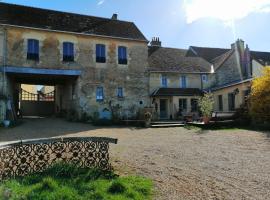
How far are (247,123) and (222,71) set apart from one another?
1334 cm

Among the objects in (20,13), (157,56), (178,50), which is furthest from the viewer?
(178,50)

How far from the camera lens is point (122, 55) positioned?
26.4 meters

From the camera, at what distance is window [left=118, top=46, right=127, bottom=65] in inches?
1034

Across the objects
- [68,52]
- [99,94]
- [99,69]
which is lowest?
[99,94]

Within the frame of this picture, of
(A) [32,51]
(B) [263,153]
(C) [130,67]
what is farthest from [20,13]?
(B) [263,153]

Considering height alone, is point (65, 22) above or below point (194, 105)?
above

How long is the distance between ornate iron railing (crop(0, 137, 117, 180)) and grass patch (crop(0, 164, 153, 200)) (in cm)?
31

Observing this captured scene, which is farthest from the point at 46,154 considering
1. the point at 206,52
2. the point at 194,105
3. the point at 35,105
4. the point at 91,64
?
the point at 206,52

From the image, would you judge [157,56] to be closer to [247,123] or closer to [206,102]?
[206,102]

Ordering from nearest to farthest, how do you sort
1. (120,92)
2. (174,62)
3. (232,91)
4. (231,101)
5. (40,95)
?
(120,92), (232,91), (231,101), (174,62), (40,95)

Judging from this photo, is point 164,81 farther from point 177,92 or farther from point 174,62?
point 174,62

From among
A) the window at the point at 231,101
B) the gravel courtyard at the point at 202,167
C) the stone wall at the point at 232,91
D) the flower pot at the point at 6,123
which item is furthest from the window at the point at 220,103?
the flower pot at the point at 6,123

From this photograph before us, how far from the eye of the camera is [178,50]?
3597cm

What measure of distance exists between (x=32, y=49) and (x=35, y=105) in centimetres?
1270
